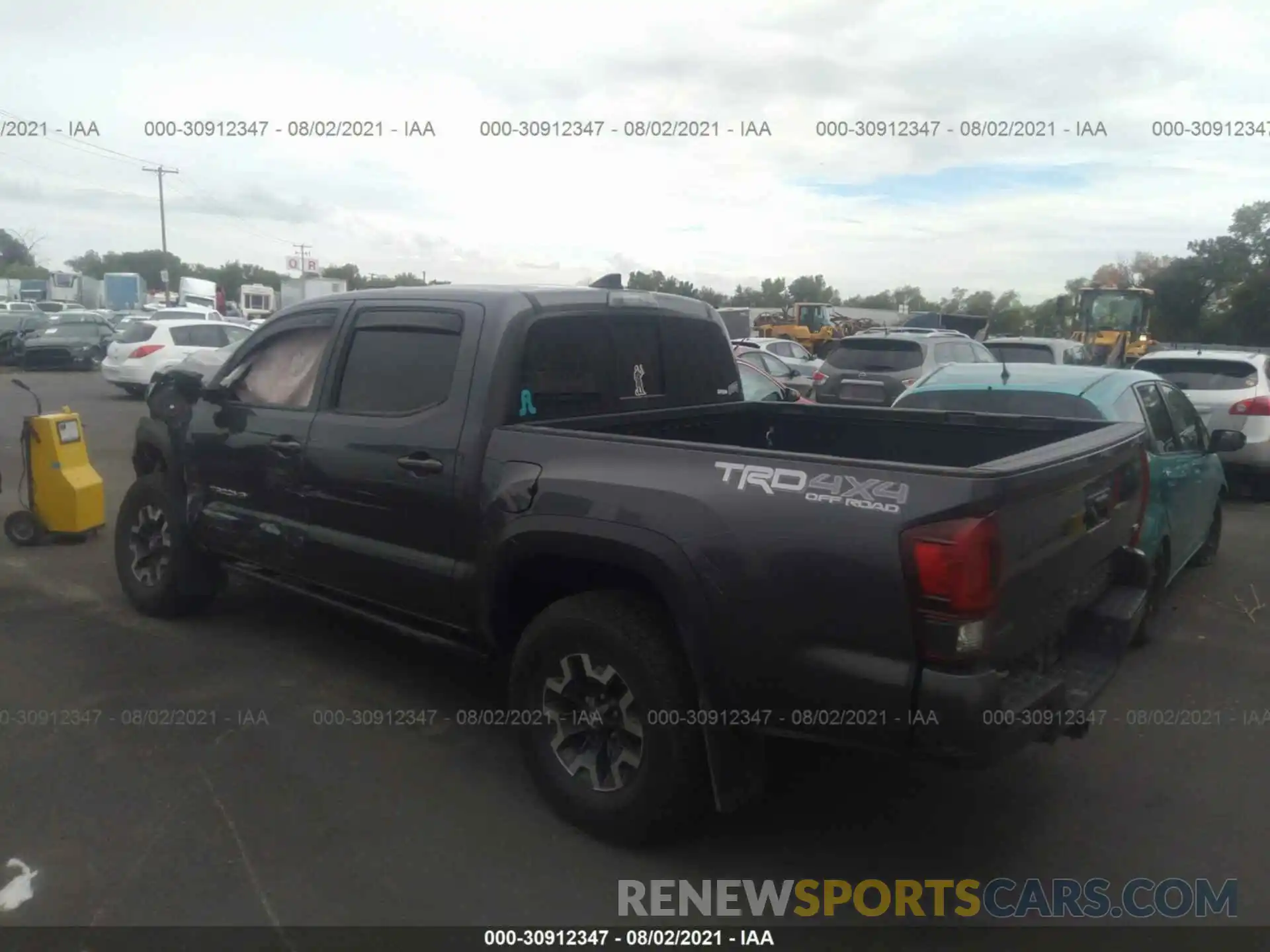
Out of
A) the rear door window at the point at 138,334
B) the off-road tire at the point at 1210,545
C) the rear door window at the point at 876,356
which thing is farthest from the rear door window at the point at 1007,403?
the rear door window at the point at 138,334

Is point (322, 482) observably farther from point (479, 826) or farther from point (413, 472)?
point (479, 826)

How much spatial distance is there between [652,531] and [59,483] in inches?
244

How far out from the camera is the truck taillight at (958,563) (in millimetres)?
2760

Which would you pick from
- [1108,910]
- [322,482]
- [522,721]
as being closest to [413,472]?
[322,482]

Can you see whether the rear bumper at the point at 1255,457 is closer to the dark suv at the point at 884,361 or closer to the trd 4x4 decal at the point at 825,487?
the dark suv at the point at 884,361

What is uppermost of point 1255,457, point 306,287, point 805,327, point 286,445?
point 306,287

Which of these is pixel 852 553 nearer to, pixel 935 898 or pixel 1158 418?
pixel 935 898

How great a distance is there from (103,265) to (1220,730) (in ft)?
353

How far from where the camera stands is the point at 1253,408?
10.2 meters

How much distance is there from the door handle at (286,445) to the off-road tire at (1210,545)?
619 cm

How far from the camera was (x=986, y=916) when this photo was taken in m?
3.24

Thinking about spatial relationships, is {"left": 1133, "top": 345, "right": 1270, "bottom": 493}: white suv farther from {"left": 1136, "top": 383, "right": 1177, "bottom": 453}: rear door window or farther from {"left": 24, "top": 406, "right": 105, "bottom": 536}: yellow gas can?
{"left": 24, "top": 406, "right": 105, "bottom": 536}: yellow gas can

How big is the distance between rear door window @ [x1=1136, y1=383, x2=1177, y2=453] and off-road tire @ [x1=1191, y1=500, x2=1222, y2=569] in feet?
4.90

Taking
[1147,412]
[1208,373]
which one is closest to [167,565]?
[1147,412]
